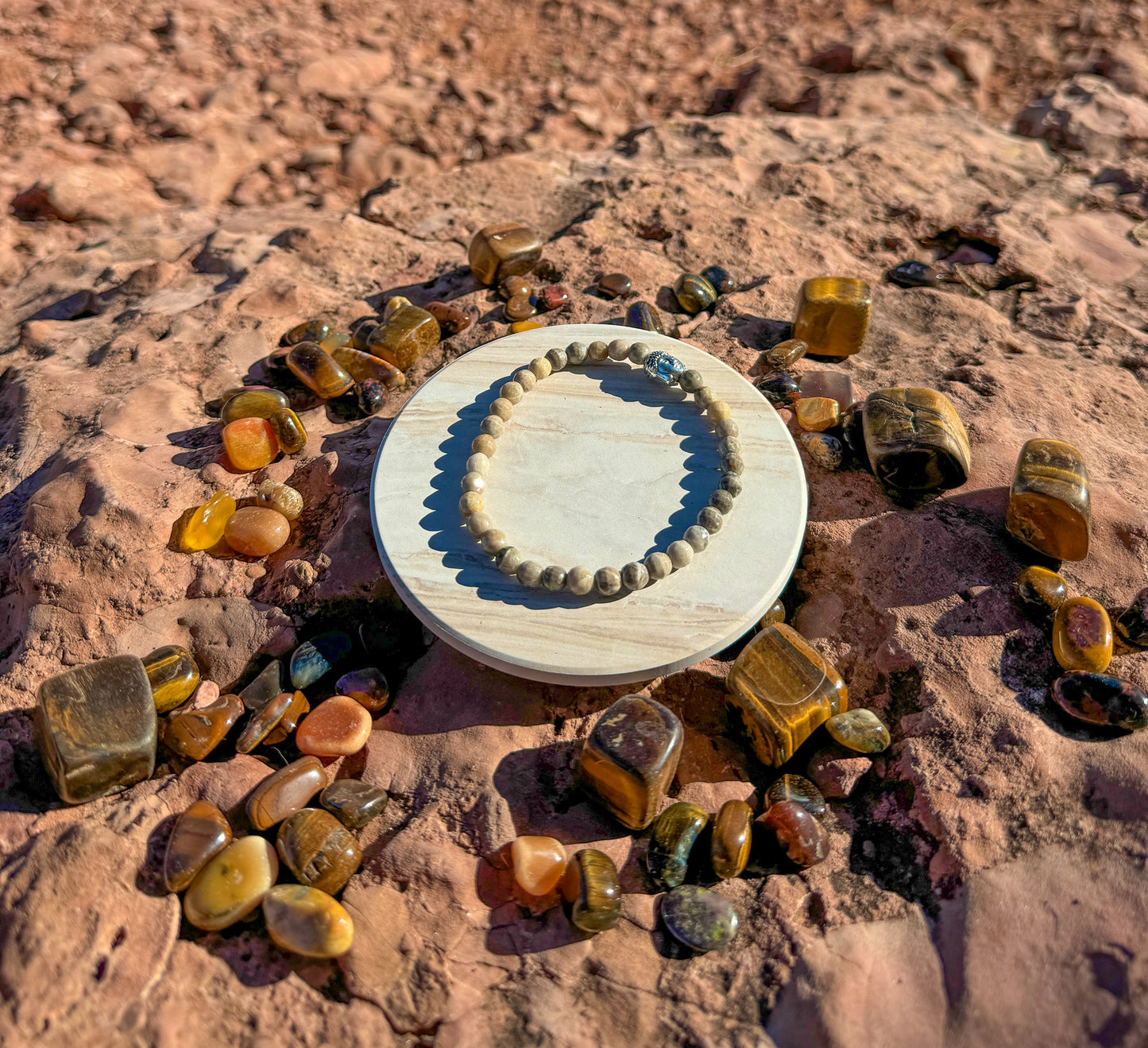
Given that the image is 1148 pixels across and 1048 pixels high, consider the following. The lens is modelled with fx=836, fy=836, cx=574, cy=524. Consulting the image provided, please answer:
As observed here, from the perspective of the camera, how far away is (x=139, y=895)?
5.72 feet

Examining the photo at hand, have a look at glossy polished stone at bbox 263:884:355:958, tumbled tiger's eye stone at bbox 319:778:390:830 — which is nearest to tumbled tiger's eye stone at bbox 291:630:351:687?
tumbled tiger's eye stone at bbox 319:778:390:830

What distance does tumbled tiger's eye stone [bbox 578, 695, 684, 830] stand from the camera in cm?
182

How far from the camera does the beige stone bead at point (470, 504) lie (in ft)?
7.17

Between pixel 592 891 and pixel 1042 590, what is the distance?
136 centimetres

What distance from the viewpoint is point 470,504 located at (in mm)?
2189

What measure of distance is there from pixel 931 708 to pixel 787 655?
371 mm

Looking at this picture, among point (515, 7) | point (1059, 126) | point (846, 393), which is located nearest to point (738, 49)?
point (515, 7)

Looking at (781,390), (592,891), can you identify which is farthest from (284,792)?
(781,390)

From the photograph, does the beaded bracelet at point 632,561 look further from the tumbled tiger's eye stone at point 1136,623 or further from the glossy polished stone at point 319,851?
the tumbled tiger's eye stone at point 1136,623

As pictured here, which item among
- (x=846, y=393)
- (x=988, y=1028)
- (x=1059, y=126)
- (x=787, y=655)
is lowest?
(x=988, y=1028)

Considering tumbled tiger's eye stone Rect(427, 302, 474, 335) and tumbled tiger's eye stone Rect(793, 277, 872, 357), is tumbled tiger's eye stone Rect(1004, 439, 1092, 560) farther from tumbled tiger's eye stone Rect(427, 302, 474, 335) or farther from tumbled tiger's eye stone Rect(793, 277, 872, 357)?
tumbled tiger's eye stone Rect(427, 302, 474, 335)

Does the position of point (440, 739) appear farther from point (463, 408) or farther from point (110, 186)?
point (110, 186)

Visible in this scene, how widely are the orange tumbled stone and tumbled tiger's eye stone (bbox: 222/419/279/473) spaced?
847 mm

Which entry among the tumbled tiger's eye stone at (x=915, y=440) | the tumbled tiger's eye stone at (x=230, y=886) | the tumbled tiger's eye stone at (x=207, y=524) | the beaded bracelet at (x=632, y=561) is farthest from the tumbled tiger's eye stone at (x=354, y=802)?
the tumbled tiger's eye stone at (x=915, y=440)
